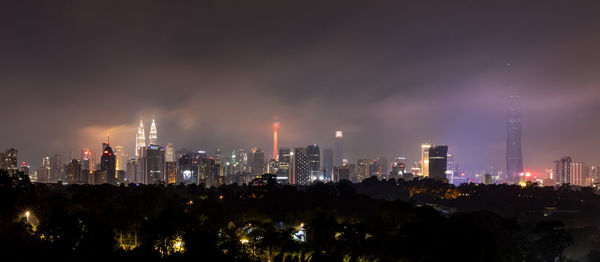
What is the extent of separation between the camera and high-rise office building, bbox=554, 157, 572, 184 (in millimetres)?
136875

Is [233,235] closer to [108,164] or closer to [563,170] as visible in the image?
[108,164]

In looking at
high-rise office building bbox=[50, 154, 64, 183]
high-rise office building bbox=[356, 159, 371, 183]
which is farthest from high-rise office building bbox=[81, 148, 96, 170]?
high-rise office building bbox=[356, 159, 371, 183]

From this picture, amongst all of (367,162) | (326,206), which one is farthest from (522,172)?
(326,206)

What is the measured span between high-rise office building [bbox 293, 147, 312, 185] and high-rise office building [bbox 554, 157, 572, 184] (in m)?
70.5

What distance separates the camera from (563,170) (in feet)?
456

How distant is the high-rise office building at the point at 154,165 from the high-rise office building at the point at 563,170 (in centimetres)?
10747

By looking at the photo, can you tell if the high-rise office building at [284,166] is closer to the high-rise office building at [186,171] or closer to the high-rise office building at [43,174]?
the high-rise office building at [186,171]

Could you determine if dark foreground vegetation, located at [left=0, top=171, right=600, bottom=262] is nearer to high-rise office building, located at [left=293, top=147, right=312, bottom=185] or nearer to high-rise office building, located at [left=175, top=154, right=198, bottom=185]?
high-rise office building, located at [left=175, top=154, right=198, bottom=185]

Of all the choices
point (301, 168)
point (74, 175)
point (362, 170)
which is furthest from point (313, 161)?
point (74, 175)

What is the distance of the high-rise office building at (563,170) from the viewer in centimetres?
13688

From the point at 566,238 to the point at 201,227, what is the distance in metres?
21.5

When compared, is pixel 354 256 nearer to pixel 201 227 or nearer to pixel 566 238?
pixel 201 227

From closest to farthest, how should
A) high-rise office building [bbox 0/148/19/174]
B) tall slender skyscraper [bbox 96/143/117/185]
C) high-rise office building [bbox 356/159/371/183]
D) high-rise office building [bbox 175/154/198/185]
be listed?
high-rise office building [bbox 0/148/19/174], tall slender skyscraper [bbox 96/143/117/185], high-rise office building [bbox 175/154/198/185], high-rise office building [bbox 356/159/371/183]

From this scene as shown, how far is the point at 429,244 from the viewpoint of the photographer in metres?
22.1
